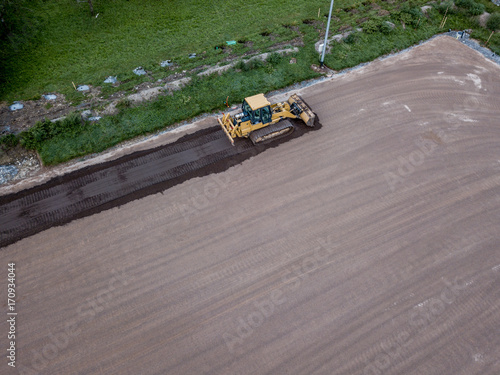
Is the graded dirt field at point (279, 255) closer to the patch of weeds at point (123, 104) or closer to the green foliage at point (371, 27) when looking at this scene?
the patch of weeds at point (123, 104)

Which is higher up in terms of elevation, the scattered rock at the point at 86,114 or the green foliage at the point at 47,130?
the scattered rock at the point at 86,114

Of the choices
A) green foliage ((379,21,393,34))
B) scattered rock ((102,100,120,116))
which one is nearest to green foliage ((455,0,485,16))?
green foliage ((379,21,393,34))

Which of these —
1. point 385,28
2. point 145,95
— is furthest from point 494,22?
point 145,95

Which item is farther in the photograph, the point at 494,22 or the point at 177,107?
the point at 494,22

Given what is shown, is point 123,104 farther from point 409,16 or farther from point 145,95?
point 409,16

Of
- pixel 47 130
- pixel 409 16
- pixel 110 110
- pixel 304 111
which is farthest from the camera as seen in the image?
pixel 409 16

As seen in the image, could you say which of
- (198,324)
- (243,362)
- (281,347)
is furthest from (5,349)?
(281,347)

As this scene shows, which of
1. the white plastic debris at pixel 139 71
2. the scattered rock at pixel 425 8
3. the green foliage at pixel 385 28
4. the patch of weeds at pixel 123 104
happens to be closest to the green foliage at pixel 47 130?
the patch of weeds at pixel 123 104
